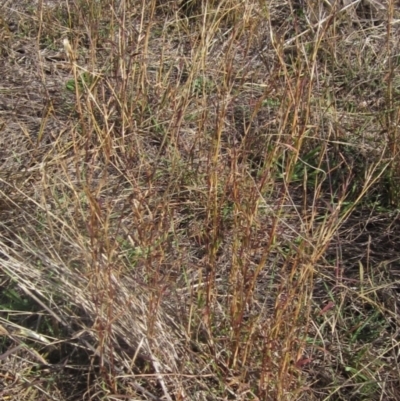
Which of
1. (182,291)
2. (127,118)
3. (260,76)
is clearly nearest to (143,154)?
(127,118)

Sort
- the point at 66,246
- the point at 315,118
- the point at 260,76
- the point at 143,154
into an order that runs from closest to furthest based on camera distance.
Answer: the point at 66,246 → the point at 143,154 → the point at 315,118 → the point at 260,76

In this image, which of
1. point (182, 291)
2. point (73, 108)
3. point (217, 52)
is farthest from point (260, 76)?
point (182, 291)

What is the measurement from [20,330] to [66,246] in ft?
0.80

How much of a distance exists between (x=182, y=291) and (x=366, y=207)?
0.69m

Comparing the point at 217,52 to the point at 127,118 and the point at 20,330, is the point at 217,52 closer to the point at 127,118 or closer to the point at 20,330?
the point at 127,118

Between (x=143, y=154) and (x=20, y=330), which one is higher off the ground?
(x=143, y=154)

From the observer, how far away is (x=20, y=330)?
202cm

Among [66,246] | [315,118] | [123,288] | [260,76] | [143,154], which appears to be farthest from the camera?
[260,76]

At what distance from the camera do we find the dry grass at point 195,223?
1.86 meters

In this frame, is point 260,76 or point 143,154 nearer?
point 143,154

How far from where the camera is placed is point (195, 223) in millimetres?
2355

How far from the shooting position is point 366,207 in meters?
2.46

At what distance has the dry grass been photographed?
6.10 ft

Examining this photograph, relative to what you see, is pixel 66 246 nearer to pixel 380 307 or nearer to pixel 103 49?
pixel 380 307
